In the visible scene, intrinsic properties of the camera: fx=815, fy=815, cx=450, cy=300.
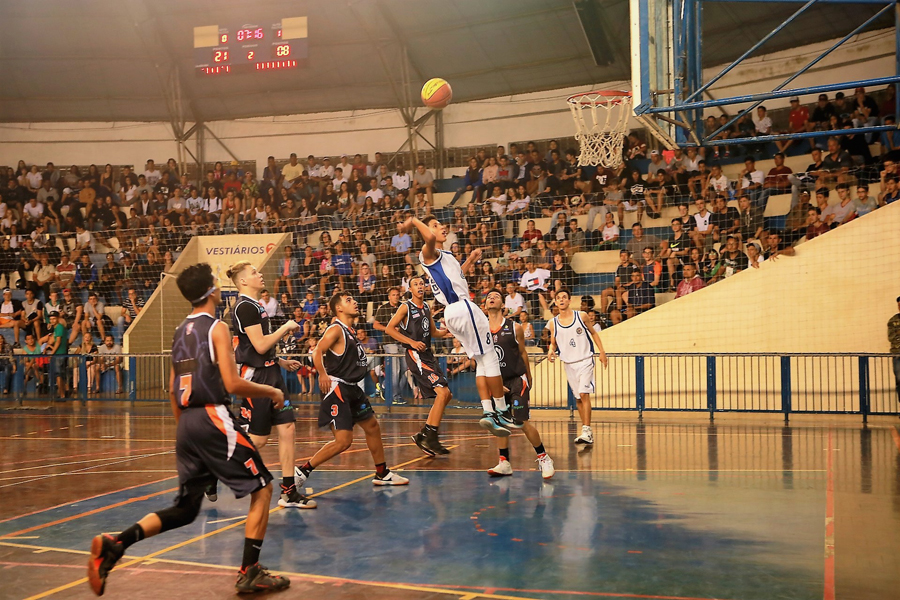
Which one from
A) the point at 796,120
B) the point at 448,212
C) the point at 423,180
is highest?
the point at 796,120

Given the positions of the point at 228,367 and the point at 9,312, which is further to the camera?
the point at 9,312

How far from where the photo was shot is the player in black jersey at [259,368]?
23.8 feet

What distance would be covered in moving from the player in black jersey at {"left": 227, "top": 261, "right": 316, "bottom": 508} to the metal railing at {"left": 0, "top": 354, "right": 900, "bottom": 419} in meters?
8.48

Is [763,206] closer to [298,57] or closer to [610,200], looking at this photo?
[610,200]

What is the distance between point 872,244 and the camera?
1474 cm

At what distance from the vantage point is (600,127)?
17.8 m

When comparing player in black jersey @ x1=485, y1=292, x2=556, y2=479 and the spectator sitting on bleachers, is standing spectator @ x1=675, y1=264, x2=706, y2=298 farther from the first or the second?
player in black jersey @ x1=485, y1=292, x2=556, y2=479

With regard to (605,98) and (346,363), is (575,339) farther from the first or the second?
(605,98)

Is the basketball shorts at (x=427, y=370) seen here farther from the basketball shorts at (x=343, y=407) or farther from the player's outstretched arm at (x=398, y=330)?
the basketball shorts at (x=343, y=407)


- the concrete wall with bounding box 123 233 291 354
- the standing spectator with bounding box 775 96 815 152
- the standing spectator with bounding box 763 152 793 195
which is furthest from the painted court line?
the concrete wall with bounding box 123 233 291 354

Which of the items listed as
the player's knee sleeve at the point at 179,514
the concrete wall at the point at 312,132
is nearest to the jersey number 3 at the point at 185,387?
the player's knee sleeve at the point at 179,514

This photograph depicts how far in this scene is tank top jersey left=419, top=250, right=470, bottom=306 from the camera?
8094 mm

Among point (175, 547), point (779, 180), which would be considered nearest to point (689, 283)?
point (779, 180)

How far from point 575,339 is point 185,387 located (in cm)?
749
